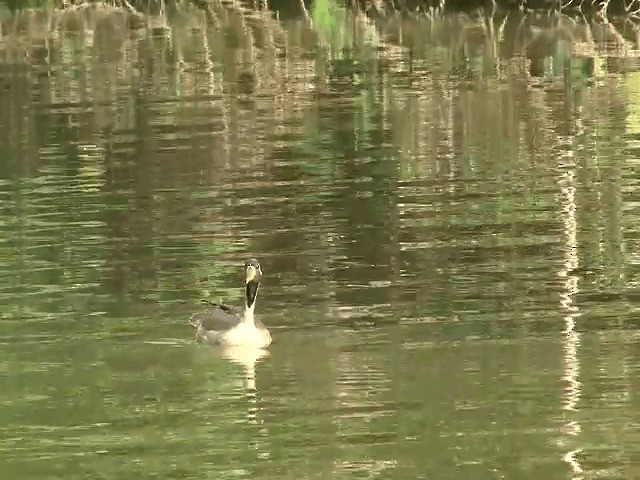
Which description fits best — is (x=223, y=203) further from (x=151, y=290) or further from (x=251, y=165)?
(x=151, y=290)

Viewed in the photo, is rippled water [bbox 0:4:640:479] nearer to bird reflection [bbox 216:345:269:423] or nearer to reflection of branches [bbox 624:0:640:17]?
bird reflection [bbox 216:345:269:423]

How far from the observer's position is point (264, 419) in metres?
11.3

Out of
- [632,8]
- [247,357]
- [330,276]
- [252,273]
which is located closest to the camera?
[247,357]

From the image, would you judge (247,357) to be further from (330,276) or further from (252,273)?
(330,276)

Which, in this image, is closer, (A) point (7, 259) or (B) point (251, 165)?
(A) point (7, 259)

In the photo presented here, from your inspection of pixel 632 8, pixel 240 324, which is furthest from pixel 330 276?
pixel 632 8

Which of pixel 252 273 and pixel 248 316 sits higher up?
pixel 252 273

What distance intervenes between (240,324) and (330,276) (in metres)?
2.47

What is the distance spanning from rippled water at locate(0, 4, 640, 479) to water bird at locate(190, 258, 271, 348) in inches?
6.2

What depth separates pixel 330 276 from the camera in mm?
15398

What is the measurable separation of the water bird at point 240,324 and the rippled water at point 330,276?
16 centimetres

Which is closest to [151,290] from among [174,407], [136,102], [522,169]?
[174,407]

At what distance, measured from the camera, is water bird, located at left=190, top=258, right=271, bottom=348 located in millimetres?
12992

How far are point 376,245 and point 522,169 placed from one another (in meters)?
4.76
